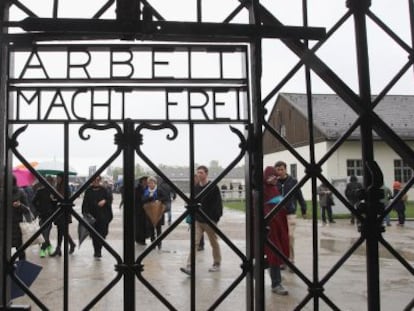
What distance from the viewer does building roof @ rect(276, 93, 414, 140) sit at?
1192 inches

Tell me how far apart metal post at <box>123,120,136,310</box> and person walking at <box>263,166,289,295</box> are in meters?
3.62

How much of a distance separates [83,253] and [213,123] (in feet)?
27.2

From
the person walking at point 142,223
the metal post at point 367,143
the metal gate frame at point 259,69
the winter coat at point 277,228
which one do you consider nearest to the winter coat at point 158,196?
the person walking at point 142,223

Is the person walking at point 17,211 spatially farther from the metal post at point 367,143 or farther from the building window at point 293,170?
the building window at point 293,170

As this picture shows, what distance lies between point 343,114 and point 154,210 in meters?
25.5

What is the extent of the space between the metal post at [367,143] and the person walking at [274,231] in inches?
135

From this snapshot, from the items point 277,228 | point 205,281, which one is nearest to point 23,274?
point 277,228

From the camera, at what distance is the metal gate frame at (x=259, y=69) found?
7.48 ft

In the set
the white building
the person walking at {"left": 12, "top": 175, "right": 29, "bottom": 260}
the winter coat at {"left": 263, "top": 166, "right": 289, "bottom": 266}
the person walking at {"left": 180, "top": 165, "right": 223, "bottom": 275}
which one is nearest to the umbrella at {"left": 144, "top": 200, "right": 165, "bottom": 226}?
the person walking at {"left": 180, "top": 165, "right": 223, "bottom": 275}

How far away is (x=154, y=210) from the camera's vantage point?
998 cm

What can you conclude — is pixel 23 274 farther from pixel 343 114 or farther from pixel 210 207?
pixel 343 114

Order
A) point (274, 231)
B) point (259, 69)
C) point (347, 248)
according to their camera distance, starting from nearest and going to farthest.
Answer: point (259, 69) → point (274, 231) → point (347, 248)

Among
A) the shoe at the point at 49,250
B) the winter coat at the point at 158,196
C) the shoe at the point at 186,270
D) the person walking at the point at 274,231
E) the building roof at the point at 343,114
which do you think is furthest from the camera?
the building roof at the point at 343,114

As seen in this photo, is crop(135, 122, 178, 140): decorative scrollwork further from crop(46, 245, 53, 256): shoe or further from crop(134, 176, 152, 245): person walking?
crop(46, 245, 53, 256): shoe
